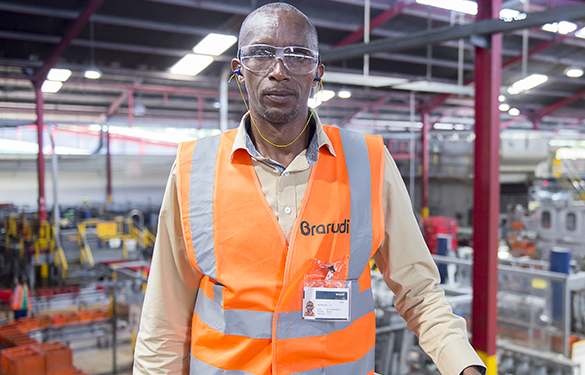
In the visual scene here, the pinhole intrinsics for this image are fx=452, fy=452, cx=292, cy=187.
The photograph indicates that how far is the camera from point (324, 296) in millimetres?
1163

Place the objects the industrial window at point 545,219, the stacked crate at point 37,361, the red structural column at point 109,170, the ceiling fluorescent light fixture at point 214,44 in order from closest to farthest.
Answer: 1. the stacked crate at point 37,361
2. the industrial window at point 545,219
3. the ceiling fluorescent light fixture at point 214,44
4. the red structural column at point 109,170

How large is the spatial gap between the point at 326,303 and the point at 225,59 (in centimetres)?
1238

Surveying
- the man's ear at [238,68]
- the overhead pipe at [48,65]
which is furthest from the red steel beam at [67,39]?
the man's ear at [238,68]

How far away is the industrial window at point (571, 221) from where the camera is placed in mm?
9547

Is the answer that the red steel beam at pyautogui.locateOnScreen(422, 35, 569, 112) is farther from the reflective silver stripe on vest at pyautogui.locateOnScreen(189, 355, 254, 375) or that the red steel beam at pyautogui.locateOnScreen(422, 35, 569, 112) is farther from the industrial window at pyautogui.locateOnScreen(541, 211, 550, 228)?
the reflective silver stripe on vest at pyautogui.locateOnScreen(189, 355, 254, 375)

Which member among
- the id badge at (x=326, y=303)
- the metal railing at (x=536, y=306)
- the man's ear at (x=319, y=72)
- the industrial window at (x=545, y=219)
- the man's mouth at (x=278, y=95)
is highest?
the man's ear at (x=319, y=72)

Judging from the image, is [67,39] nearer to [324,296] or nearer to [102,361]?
[102,361]

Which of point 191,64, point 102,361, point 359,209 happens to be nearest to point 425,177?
point 191,64

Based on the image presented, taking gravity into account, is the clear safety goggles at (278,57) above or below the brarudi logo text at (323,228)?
above

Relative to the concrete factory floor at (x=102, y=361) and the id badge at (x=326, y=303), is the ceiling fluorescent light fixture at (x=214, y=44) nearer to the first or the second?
the concrete factory floor at (x=102, y=361)

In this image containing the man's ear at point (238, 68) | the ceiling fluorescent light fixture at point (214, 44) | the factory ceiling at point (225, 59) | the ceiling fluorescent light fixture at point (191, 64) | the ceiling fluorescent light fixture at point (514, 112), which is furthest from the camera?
the ceiling fluorescent light fixture at point (514, 112)

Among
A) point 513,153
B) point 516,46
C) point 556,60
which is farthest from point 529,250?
point 556,60

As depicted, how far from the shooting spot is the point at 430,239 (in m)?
13.7

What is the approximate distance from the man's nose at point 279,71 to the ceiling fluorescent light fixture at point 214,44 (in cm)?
1008
